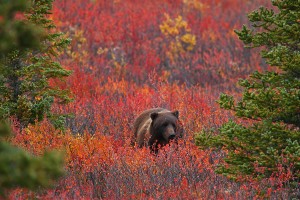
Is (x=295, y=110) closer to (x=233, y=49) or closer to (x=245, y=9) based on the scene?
(x=233, y=49)

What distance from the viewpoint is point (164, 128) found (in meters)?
9.61

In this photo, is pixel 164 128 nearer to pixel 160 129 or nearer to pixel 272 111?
pixel 160 129

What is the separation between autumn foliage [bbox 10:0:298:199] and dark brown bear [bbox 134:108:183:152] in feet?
1.06

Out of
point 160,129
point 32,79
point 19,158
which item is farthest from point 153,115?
point 19,158

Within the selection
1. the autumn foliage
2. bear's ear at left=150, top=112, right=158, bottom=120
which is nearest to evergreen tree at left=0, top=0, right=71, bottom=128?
the autumn foliage

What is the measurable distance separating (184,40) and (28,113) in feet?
35.0

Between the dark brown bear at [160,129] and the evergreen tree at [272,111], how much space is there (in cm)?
328

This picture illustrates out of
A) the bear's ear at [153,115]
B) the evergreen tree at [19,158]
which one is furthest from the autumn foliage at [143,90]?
the evergreen tree at [19,158]

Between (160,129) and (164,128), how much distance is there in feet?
0.28

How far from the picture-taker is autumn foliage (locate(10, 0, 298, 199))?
6859 millimetres

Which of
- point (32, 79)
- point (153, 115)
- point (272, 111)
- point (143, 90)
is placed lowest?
point (143, 90)

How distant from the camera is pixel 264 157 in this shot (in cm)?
597

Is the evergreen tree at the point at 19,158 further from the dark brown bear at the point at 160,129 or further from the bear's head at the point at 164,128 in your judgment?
the bear's head at the point at 164,128

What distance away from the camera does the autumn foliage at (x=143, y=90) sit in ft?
22.5
